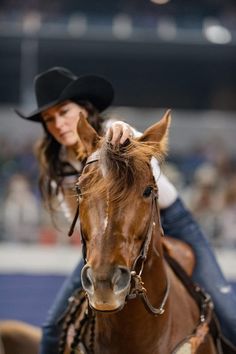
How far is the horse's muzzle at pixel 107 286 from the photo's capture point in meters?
1.99

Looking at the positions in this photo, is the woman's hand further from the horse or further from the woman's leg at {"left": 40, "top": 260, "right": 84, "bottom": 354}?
the woman's leg at {"left": 40, "top": 260, "right": 84, "bottom": 354}

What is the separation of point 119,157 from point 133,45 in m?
8.88

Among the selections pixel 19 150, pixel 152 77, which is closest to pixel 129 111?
pixel 152 77

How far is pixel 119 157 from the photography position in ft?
7.07

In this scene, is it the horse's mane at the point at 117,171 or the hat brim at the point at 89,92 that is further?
the hat brim at the point at 89,92

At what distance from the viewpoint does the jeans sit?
296 centimetres

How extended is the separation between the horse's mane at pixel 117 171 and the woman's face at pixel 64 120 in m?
0.80

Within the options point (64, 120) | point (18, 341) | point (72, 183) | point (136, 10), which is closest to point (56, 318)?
point (72, 183)

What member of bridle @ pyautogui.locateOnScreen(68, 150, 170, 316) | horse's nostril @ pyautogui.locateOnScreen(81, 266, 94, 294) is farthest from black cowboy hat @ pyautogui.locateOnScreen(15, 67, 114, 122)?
horse's nostril @ pyautogui.locateOnScreen(81, 266, 94, 294)

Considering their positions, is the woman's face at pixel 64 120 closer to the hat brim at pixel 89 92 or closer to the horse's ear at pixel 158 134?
the hat brim at pixel 89 92

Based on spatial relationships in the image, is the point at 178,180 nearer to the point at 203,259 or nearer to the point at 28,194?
the point at 28,194

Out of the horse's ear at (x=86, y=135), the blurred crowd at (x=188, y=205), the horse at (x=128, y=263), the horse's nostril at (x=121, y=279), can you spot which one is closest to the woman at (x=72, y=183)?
the horse at (x=128, y=263)

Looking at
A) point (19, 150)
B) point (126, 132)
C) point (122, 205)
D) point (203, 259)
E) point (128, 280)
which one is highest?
point (126, 132)

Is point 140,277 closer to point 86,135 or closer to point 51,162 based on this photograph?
point 86,135
